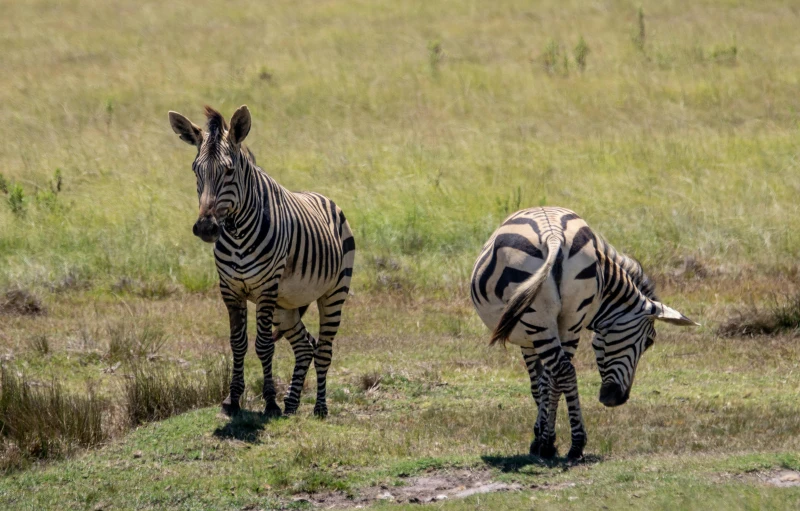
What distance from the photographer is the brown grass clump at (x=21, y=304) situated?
1512 centimetres

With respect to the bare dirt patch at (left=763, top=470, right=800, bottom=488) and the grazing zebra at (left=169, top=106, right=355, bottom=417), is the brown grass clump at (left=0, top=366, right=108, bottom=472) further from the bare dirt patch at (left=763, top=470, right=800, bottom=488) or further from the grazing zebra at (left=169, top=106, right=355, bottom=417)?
the bare dirt patch at (left=763, top=470, right=800, bottom=488)

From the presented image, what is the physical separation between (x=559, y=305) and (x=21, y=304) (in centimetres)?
979

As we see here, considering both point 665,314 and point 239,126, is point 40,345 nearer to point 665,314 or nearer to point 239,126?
point 239,126

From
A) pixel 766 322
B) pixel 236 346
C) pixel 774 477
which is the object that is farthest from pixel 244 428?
pixel 766 322

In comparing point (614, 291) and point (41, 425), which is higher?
point (614, 291)

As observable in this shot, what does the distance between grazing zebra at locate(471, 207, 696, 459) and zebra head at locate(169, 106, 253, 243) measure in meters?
2.28

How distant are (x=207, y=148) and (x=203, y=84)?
20.6 m

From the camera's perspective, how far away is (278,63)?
101 feet

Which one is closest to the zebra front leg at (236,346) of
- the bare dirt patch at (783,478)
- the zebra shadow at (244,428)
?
the zebra shadow at (244,428)

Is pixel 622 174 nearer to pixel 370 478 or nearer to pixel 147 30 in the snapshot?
pixel 370 478

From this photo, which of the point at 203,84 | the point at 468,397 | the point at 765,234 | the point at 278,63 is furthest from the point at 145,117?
the point at 468,397

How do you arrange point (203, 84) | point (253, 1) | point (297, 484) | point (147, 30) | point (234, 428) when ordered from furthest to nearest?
point (253, 1) → point (147, 30) → point (203, 84) → point (234, 428) → point (297, 484)

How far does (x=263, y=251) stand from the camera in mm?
9438

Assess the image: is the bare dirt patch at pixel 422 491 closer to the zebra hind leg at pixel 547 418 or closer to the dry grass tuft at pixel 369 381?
the zebra hind leg at pixel 547 418
